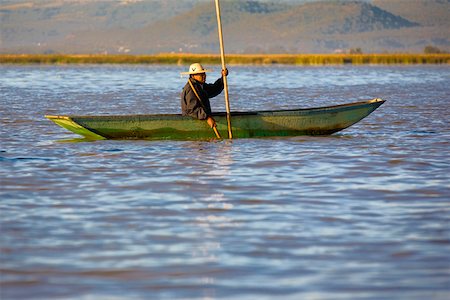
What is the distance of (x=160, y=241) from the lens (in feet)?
28.2

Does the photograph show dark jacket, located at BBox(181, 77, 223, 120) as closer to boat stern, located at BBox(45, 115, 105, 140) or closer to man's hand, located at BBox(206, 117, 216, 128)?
man's hand, located at BBox(206, 117, 216, 128)

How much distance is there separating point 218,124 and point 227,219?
750 cm

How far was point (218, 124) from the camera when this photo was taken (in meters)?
17.0

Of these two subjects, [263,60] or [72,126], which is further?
[263,60]

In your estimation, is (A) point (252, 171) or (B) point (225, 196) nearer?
(B) point (225, 196)

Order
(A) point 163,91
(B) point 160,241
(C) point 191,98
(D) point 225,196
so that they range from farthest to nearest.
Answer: (A) point 163,91 → (C) point 191,98 → (D) point 225,196 → (B) point 160,241

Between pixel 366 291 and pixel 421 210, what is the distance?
3246 millimetres

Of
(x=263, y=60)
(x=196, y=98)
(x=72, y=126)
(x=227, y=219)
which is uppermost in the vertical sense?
(x=196, y=98)

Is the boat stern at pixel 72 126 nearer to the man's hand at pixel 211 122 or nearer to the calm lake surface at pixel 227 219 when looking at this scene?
the calm lake surface at pixel 227 219

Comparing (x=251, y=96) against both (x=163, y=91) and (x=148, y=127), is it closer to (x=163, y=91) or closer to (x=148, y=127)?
(x=163, y=91)

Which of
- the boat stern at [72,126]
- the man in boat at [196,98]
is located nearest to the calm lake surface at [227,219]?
the boat stern at [72,126]

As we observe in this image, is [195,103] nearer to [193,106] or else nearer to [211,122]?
[193,106]

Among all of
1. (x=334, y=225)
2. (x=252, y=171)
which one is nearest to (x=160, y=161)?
(x=252, y=171)

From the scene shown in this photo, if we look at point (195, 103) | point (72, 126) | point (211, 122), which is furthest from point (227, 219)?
point (72, 126)
